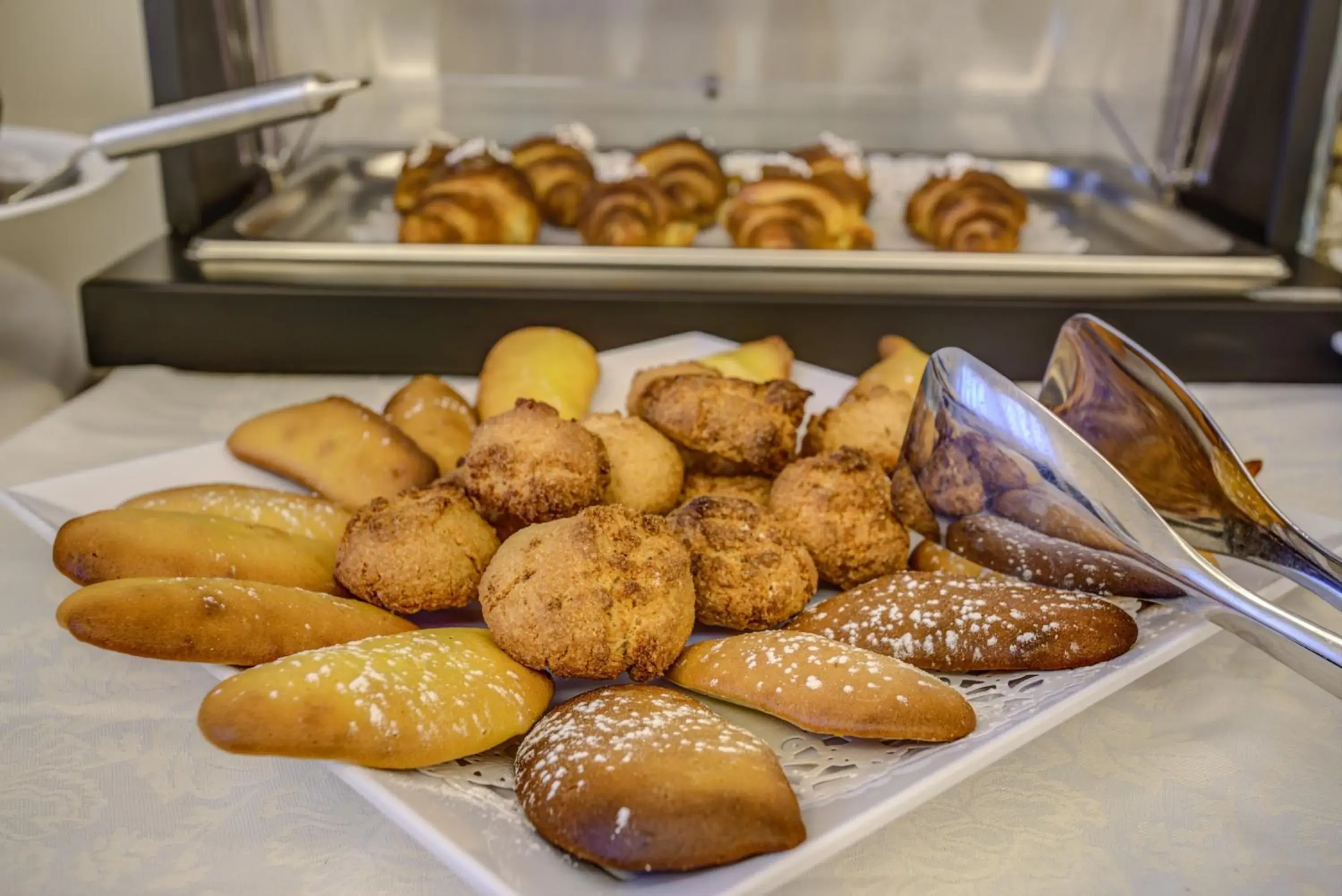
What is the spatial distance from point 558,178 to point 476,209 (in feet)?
0.62

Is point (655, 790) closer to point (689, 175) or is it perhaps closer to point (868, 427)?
point (868, 427)

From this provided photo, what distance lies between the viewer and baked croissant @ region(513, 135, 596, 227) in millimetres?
1527

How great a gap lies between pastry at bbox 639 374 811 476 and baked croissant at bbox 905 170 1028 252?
1.95 feet

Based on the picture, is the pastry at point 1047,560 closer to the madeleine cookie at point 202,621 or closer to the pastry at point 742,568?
the pastry at point 742,568

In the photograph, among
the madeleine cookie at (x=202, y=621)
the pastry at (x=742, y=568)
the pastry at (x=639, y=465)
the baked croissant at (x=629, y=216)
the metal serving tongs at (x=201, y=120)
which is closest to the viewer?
the madeleine cookie at (x=202, y=621)

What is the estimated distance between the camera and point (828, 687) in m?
0.58

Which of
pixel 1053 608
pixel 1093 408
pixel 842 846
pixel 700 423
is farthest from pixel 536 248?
pixel 842 846

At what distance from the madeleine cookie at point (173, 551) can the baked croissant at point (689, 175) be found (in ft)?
2.99

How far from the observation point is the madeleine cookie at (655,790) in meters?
0.48

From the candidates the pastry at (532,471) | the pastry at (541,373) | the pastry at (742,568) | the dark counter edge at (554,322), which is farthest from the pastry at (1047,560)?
the dark counter edge at (554,322)

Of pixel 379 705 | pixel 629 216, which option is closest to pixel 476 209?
pixel 629 216

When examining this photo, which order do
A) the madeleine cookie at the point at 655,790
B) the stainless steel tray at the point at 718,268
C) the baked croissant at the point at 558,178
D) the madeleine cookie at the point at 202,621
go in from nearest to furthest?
the madeleine cookie at the point at 655,790 → the madeleine cookie at the point at 202,621 → the stainless steel tray at the point at 718,268 → the baked croissant at the point at 558,178

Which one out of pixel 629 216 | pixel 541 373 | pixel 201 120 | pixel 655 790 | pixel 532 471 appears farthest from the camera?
pixel 629 216

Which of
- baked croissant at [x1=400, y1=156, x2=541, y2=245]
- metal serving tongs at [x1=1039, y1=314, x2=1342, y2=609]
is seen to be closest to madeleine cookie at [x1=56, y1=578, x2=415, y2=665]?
metal serving tongs at [x1=1039, y1=314, x2=1342, y2=609]
